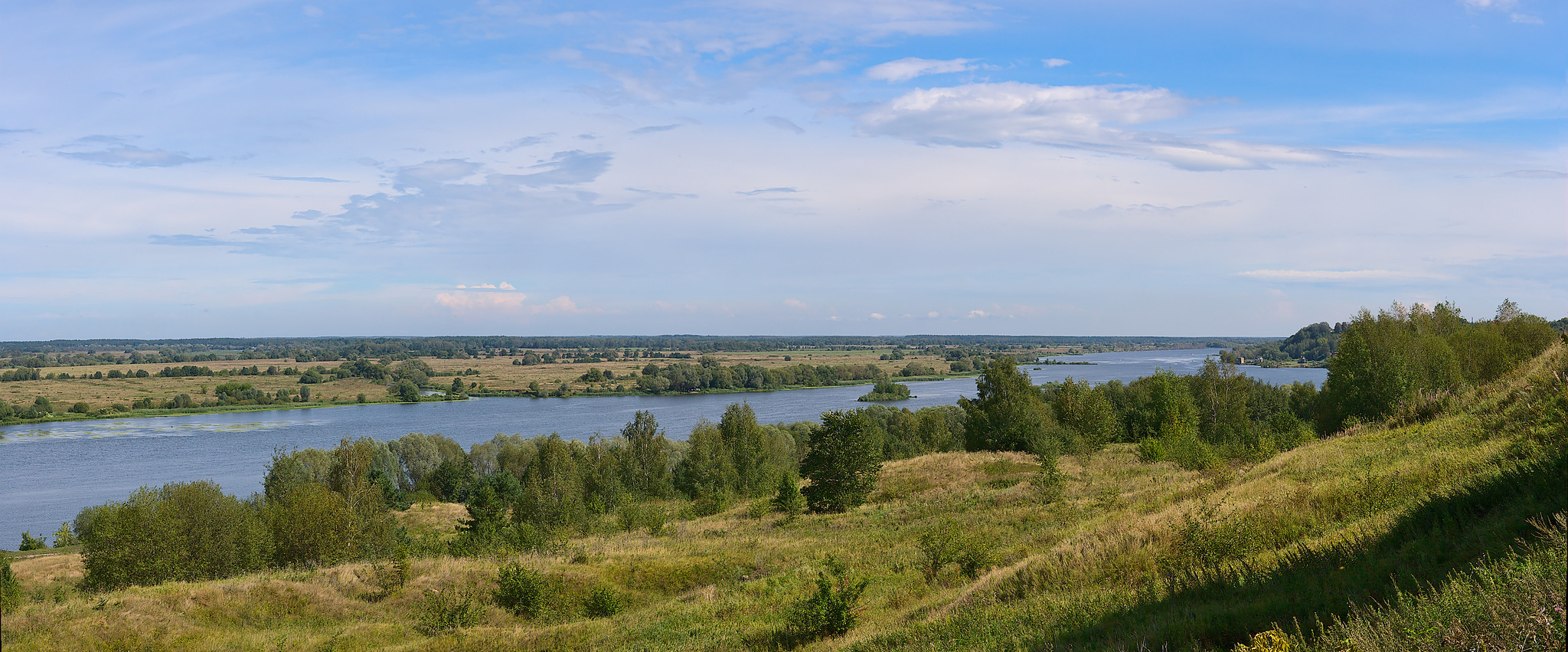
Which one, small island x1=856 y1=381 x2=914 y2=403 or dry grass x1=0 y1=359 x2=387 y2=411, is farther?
dry grass x1=0 y1=359 x2=387 y2=411

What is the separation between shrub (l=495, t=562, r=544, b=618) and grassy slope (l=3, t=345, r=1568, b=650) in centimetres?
48

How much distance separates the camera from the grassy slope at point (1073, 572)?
692 cm

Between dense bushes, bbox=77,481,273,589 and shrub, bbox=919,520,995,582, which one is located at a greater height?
shrub, bbox=919,520,995,582

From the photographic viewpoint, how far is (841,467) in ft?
102

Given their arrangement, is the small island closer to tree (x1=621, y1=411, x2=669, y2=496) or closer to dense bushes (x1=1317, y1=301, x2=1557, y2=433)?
tree (x1=621, y1=411, x2=669, y2=496)

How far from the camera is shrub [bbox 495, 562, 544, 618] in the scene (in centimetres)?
1770

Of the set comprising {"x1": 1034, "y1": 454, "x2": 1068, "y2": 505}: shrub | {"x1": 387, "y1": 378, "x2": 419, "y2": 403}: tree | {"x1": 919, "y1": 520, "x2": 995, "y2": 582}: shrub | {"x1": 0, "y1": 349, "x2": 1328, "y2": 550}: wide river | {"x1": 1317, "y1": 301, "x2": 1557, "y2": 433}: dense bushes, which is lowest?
{"x1": 0, "y1": 349, "x2": 1328, "y2": 550}: wide river

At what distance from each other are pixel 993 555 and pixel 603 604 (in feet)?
30.8

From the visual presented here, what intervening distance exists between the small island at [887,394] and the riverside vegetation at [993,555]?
263 ft

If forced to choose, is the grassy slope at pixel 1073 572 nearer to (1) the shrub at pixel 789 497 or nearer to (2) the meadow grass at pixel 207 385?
(1) the shrub at pixel 789 497

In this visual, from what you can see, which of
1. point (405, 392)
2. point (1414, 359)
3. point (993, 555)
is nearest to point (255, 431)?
point (405, 392)

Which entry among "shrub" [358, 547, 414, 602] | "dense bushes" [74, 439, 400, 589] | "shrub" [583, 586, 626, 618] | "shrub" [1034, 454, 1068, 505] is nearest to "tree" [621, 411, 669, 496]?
"dense bushes" [74, 439, 400, 589]

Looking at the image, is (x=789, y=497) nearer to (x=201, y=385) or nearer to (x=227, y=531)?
(x=227, y=531)

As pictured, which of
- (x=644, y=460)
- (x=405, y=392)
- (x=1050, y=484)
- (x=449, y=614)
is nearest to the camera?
(x=449, y=614)
